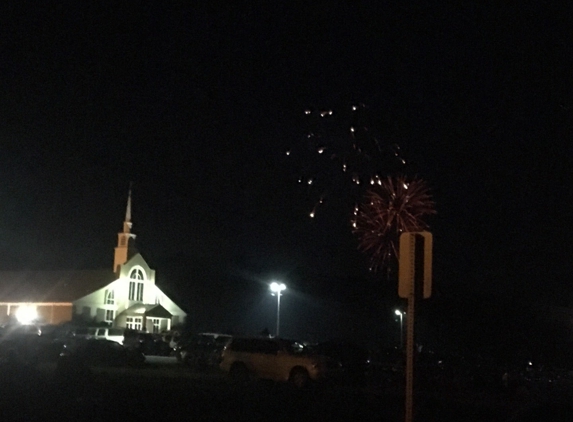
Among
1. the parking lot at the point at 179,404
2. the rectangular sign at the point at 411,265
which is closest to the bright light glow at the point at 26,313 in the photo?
the parking lot at the point at 179,404

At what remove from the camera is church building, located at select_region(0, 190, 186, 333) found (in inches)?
2697

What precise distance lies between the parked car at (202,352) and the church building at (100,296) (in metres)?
25.4

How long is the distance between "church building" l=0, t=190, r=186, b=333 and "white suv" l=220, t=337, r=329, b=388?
38.3m

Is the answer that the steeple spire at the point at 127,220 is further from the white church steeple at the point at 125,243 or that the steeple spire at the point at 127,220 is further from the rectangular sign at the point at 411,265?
the rectangular sign at the point at 411,265

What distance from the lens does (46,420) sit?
14.4 m

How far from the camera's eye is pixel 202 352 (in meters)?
40.7

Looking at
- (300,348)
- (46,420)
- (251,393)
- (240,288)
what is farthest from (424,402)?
(240,288)

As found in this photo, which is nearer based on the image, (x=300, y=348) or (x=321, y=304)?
(x=300, y=348)

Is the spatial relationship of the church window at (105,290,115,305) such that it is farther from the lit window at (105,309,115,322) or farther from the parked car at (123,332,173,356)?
the parked car at (123,332,173,356)

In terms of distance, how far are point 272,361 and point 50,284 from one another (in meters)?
46.6

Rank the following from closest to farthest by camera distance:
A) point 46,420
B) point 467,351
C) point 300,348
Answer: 1. point 46,420
2. point 300,348
3. point 467,351

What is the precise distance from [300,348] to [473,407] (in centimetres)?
1124

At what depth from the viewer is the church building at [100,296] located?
68500 millimetres

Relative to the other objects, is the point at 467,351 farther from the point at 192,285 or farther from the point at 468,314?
the point at 192,285
